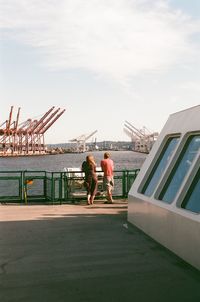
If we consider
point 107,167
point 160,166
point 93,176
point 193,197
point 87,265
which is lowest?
point 87,265

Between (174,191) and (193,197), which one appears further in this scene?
(174,191)

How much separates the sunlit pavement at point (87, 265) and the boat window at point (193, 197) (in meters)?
0.87

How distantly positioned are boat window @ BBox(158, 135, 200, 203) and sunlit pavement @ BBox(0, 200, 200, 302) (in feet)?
3.22

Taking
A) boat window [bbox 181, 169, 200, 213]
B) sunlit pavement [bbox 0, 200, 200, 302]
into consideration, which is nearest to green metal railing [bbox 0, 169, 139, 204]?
sunlit pavement [bbox 0, 200, 200, 302]

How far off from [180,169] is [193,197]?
4.13 feet

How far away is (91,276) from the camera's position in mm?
6637

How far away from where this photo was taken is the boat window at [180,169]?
8.53m

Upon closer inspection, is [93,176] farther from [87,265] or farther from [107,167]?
[87,265]

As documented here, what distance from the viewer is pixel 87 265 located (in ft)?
23.8

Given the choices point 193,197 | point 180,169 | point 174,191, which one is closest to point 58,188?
point 180,169

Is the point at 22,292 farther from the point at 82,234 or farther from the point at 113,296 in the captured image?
the point at 82,234

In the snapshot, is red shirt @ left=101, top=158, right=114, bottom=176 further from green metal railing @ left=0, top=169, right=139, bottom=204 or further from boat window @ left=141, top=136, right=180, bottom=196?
boat window @ left=141, top=136, right=180, bottom=196

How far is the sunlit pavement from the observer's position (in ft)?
19.2

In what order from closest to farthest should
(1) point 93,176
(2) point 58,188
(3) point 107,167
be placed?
(1) point 93,176 < (3) point 107,167 < (2) point 58,188
